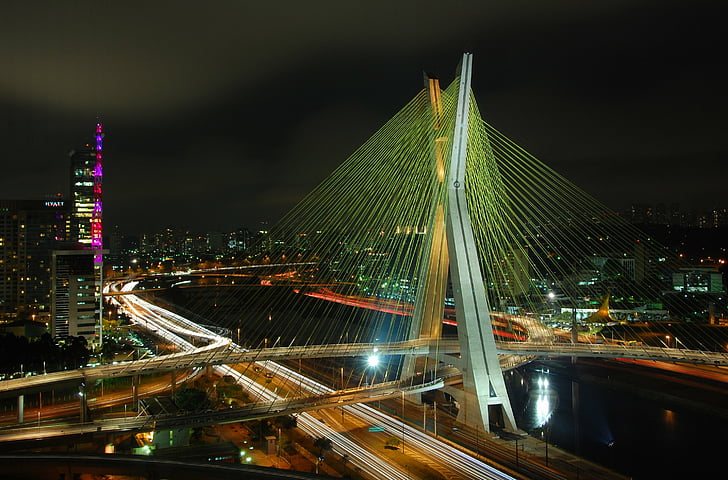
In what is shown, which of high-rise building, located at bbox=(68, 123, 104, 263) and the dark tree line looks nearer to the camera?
Answer: the dark tree line

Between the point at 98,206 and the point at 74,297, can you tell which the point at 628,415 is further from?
the point at 98,206

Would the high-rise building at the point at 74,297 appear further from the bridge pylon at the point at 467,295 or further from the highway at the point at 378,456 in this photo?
the bridge pylon at the point at 467,295

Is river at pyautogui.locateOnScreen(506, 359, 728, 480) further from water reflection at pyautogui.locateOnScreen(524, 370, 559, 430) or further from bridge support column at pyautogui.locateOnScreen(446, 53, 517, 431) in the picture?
bridge support column at pyautogui.locateOnScreen(446, 53, 517, 431)

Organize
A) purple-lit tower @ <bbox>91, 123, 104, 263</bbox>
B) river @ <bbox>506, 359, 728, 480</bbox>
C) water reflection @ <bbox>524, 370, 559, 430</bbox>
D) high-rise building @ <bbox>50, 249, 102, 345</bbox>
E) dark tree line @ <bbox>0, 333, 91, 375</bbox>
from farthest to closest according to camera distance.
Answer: purple-lit tower @ <bbox>91, 123, 104, 263</bbox> → high-rise building @ <bbox>50, 249, 102, 345</bbox> → dark tree line @ <bbox>0, 333, 91, 375</bbox> → water reflection @ <bbox>524, 370, 559, 430</bbox> → river @ <bbox>506, 359, 728, 480</bbox>

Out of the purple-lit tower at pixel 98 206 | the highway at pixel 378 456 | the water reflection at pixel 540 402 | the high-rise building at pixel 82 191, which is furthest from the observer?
the high-rise building at pixel 82 191

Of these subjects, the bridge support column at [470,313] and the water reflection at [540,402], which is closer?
the bridge support column at [470,313]

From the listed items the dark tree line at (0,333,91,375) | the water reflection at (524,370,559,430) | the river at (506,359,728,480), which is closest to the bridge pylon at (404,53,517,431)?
the river at (506,359,728,480)

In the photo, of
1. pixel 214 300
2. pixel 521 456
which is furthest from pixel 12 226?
pixel 521 456

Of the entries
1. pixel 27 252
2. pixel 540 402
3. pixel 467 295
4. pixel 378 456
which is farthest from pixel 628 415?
pixel 27 252

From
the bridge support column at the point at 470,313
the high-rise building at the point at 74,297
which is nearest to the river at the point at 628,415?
the bridge support column at the point at 470,313
